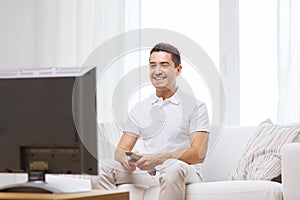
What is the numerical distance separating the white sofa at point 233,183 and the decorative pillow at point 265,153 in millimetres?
141

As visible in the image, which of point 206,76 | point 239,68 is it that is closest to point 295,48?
point 239,68

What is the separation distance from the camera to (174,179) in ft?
9.90

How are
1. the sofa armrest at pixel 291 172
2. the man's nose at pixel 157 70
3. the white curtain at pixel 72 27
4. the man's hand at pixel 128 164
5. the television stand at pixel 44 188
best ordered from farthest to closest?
the white curtain at pixel 72 27 → the man's nose at pixel 157 70 → the man's hand at pixel 128 164 → the sofa armrest at pixel 291 172 → the television stand at pixel 44 188

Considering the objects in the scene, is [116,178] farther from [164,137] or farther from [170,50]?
[170,50]

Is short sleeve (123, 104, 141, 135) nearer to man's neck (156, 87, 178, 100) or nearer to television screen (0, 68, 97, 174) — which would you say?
man's neck (156, 87, 178, 100)

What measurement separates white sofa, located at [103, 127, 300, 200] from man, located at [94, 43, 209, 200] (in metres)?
0.06

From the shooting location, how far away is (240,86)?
4520 mm

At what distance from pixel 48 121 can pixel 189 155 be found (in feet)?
3.95

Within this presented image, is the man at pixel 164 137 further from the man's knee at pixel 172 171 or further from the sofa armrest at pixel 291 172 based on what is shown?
the sofa armrest at pixel 291 172

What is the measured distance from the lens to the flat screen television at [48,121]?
2.11m

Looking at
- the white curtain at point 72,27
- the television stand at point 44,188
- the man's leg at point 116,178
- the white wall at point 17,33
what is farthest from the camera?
the white wall at point 17,33

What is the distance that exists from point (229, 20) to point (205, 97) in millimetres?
1492

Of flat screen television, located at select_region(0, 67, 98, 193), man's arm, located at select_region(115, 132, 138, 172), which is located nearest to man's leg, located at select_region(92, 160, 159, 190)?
man's arm, located at select_region(115, 132, 138, 172)

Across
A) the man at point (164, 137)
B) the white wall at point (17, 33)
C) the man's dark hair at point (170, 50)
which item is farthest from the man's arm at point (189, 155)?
the white wall at point (17, 33)
